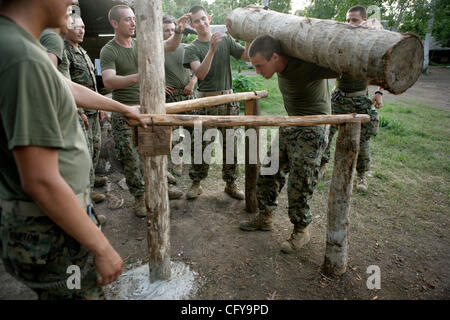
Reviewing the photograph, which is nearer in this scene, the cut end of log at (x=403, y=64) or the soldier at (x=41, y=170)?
the soldier at (x=41, y=170)

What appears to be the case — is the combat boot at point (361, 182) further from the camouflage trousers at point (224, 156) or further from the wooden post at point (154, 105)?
the wooden post at point (154, 105)

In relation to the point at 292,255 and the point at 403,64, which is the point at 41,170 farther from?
the point at 292,255

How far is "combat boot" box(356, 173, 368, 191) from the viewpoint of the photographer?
4.42 m

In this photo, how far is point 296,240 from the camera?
306 cm

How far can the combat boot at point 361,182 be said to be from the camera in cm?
442

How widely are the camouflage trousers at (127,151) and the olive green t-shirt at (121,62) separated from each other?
27 cm

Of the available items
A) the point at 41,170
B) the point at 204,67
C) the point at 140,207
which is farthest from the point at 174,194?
the point at 41,170

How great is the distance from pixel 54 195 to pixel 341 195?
2232mm

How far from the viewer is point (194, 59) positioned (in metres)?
4.13

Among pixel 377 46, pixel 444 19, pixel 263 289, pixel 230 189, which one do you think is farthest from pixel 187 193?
pixel 444 19

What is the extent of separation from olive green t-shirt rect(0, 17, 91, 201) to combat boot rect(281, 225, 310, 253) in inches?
98.6

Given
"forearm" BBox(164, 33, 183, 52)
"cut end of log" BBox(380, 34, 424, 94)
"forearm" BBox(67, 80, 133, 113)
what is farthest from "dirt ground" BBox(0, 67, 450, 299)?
"forearm" BBox(164, 33, 183, 52)

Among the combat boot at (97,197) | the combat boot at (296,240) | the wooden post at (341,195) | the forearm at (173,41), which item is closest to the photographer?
the wooden post at (341,195)

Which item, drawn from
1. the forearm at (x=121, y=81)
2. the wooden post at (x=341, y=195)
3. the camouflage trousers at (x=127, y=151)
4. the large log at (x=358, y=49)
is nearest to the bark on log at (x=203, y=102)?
the forearm at (x=121, y=81)
